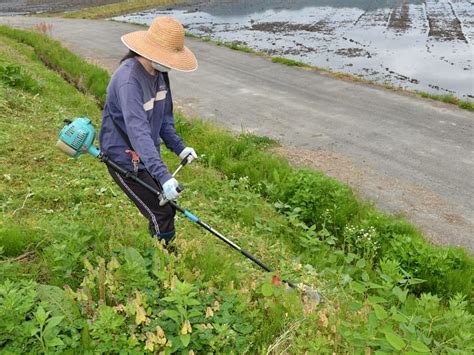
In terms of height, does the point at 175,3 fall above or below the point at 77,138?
below

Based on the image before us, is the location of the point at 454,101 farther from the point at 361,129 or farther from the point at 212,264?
Answer: the point at 212,264

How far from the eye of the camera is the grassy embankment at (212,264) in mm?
2322

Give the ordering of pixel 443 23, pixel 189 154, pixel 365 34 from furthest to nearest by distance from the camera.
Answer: pixel 443 23 → pixel 365 34 → pixel 189 154

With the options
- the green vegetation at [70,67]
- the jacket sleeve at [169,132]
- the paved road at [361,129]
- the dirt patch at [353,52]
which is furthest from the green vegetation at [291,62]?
the jacket sleeve at [169,132]

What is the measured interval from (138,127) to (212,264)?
114cm

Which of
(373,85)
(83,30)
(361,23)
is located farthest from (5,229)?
(361,23)

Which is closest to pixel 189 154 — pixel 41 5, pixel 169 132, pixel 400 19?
pixel 169 132

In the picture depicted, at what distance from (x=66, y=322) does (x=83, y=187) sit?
2.82 metres

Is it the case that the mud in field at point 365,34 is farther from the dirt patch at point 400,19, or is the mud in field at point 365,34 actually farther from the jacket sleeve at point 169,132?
the jacket sleeve at point 169,132

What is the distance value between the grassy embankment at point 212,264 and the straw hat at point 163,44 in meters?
1.30

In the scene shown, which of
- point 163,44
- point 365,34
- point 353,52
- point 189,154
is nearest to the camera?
point 163,44

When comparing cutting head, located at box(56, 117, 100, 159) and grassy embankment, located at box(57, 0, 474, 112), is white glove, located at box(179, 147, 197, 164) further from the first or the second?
grassy embankment, located at box(57, 0, 474, 112)

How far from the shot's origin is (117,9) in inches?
1364

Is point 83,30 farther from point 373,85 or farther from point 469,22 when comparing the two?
point 469,22
